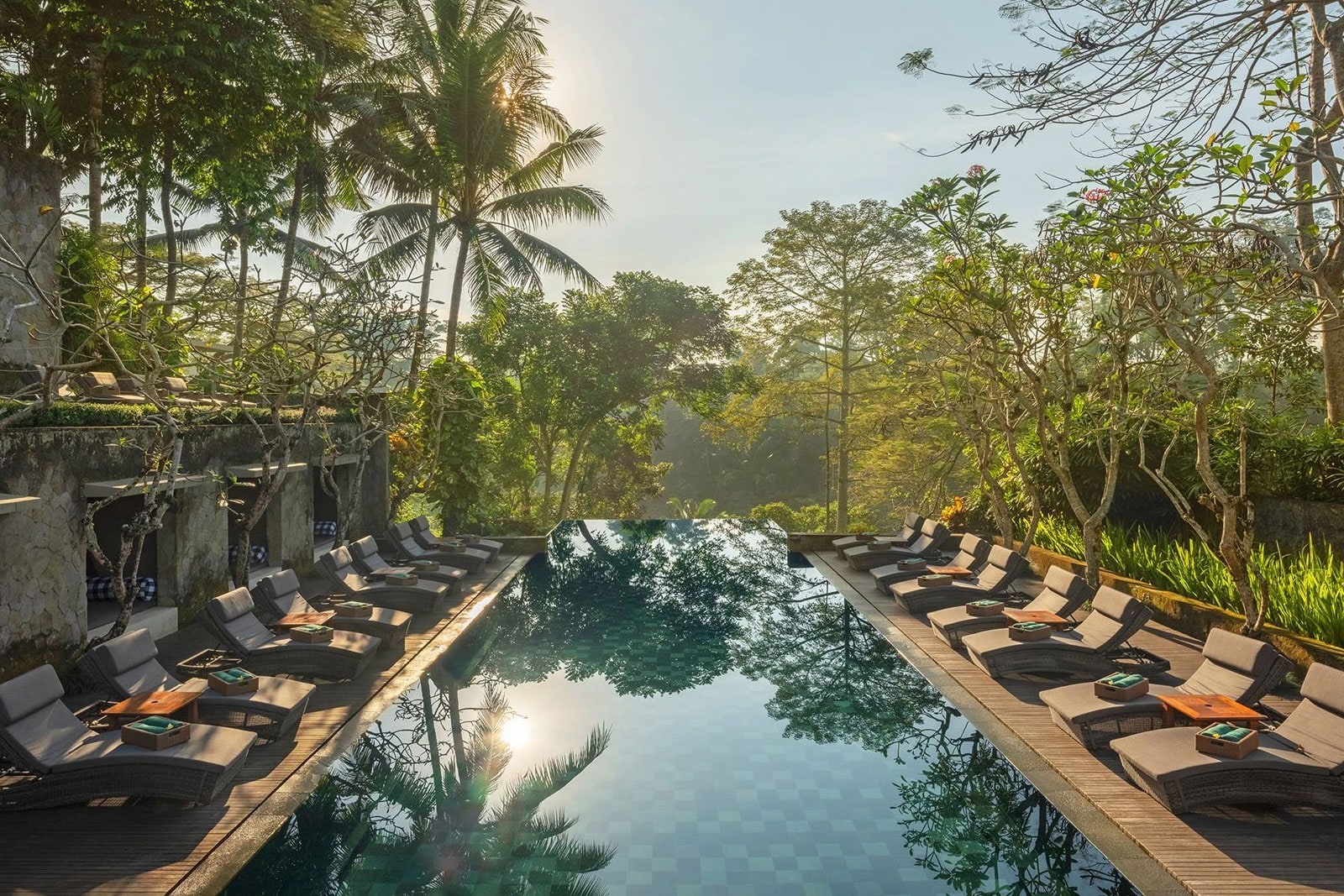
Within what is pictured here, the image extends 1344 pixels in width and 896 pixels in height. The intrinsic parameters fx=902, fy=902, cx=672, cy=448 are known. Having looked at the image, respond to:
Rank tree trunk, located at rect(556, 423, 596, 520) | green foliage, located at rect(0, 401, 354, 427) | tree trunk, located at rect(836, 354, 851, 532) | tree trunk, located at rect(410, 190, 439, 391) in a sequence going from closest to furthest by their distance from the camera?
1. green foliage, located at rect(0, 401, 354, 427)
2. tree trunk, located at rect(410, 190, 439, 391)
3. tree trunk, located at rect(556, 423, 596, 520)
4. tree trunk, located at rect(836, 354, 851, 532)

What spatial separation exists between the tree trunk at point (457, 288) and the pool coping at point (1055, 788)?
14.5 meters

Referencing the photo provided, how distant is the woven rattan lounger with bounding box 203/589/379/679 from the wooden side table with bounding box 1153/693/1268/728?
7.43 meters

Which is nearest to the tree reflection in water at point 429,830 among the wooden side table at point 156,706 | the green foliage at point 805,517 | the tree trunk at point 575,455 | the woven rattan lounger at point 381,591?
the wooden side table at point 156,706

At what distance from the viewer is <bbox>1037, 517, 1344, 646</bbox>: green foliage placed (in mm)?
9344

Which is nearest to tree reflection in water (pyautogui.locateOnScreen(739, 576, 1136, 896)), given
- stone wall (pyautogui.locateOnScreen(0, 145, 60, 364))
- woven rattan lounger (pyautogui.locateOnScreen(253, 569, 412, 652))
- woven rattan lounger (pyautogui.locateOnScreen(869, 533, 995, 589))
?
woven rattan lounger (pyautogui.locateOnScreen(869, 533, 995, 589))

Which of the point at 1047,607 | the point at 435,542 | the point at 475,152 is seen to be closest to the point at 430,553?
the point at 435,542

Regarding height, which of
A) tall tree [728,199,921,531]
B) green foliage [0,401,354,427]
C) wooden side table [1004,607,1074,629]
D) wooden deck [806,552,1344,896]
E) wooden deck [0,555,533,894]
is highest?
tall tree [728,199,921,531]

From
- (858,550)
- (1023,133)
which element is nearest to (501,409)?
(858,550)

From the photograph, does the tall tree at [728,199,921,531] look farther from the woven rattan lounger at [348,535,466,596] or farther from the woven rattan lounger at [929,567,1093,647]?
the woven rattan lounger at [929,567,1093,647]

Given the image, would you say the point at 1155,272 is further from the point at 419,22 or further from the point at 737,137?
the point at 419,22

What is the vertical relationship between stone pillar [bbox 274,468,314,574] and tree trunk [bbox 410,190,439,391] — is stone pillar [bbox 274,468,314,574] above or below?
below

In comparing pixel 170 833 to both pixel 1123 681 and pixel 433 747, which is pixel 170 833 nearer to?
pixel 433 747

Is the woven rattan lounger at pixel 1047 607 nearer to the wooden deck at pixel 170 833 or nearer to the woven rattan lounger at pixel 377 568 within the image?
the wooden deck at pixel 170 833

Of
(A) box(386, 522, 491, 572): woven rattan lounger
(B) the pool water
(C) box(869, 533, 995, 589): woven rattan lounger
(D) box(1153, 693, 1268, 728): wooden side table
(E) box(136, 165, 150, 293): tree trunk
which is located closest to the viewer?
(B) the pool water
